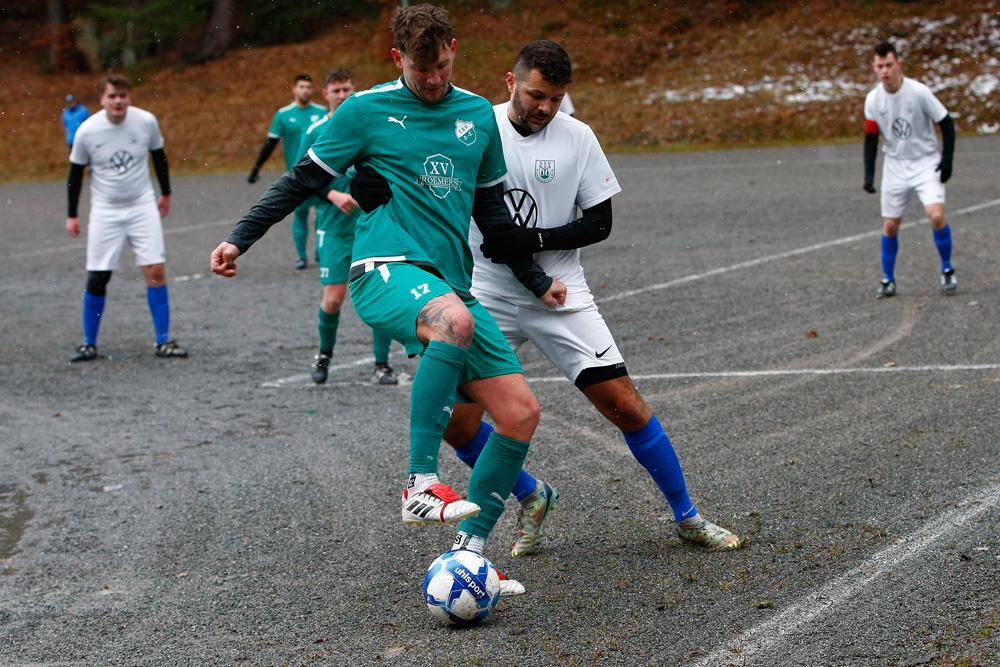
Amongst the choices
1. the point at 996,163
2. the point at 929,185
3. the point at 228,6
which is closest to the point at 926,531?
the point at 929,185

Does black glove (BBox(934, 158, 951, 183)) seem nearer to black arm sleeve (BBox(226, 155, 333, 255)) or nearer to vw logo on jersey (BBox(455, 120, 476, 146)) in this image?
vw logo on jersey (BBox(455, 120, 476, 146))

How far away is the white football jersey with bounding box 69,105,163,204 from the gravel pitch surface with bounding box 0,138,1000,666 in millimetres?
1370

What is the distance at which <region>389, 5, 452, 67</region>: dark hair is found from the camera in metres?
3.67

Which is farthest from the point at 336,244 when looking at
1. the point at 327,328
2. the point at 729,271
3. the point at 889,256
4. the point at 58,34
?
the point at 58,34

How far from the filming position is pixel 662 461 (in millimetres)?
4273

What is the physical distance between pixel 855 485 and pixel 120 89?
692cm

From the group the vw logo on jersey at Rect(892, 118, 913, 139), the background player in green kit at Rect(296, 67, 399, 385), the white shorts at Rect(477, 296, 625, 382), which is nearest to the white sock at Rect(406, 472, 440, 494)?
the white shorts at Rect(477, 296, 625, 382)

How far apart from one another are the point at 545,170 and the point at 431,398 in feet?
3.93

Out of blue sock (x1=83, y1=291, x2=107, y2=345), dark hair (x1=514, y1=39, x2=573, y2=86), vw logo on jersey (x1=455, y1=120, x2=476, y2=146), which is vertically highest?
dark hair (x1=514, y1=39, x2=573, y2=86)

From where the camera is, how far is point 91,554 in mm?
4555

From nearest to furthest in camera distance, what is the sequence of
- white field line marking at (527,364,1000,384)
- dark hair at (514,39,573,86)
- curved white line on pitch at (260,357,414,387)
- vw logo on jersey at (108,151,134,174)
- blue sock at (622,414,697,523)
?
dark hair at (514,39,573,86) < blue sock at (622,414,697,523) < white field line marking at (527,364,1000,384) < curved white line on pitch at (260,357,414,387) < vw logo on jersey at (108,151,134,174)

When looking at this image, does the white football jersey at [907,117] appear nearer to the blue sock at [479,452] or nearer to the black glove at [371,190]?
the blue sock at [479,452]

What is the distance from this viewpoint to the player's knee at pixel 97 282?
9000 millimetres

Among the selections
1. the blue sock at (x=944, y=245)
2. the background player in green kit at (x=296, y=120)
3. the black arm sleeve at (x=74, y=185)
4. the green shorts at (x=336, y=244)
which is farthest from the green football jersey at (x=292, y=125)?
the blue sock at (x=944, y=245)
